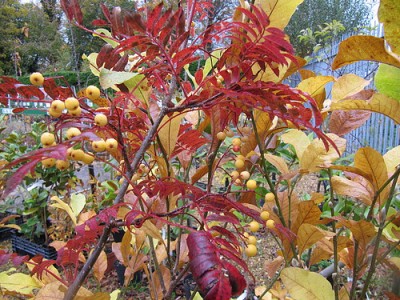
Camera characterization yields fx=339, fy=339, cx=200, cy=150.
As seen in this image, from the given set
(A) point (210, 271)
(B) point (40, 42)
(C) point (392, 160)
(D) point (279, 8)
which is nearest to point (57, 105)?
(A) point (210, 271)

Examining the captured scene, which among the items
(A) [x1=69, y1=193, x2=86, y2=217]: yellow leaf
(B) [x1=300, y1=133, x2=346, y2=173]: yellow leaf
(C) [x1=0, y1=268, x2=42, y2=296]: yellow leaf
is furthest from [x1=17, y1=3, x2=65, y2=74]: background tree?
(B) [x1=300, y1=133, x2=346, y2=173]: yellow leaf

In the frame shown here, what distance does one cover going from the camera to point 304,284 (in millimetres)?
550

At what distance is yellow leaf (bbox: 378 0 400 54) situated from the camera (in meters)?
0.35

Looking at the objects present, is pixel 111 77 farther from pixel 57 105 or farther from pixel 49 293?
pixel 49 293

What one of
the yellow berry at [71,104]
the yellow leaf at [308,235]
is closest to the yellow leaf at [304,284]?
the yellow leaf at [308,235]

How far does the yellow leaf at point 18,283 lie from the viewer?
69 centimetres

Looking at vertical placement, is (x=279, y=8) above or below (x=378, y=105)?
above

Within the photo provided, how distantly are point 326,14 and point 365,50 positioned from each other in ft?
29.6

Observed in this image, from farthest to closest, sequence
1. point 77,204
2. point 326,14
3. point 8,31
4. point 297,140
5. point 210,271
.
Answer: point 8,31, point 326,14, point 77,204, point 297,140, point 210,271

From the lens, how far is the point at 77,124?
0.40m

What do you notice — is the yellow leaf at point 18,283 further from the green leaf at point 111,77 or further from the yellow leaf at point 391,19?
the yellow leaf at point 391,19

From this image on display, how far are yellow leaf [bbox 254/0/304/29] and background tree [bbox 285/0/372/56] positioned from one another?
820 centimetres

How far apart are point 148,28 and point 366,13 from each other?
30.9 feet

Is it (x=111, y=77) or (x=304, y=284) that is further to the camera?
(x=304, y=284)
